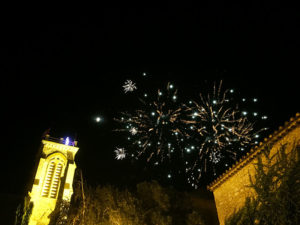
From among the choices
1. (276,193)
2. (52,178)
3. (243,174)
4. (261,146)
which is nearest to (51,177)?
(52,178)

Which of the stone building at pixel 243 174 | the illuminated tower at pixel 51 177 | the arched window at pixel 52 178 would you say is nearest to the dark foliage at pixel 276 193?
the stone building at pixel 243 174

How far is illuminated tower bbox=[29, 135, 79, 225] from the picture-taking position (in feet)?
63.4

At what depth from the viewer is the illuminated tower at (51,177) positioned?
1933cm

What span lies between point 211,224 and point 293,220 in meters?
17.7

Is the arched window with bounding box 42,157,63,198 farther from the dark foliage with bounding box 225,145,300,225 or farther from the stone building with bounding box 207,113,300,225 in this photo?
the dark foliage with bounding box 225,145,300,225

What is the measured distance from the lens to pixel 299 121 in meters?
7.86

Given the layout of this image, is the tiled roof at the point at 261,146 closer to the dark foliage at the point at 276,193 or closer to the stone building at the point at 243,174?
the stone building at the point at 243,174

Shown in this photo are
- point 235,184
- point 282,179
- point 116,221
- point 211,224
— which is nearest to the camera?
point 282,179

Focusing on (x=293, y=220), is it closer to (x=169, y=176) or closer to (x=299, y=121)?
(x=299, y=121)

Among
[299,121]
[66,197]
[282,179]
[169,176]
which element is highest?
[169,176]

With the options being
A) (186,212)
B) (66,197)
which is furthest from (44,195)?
(186,212)

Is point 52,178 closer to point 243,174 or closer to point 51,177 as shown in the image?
point 51,177

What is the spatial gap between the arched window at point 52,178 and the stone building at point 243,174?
15.7 metres

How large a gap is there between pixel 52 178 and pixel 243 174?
720 inches
